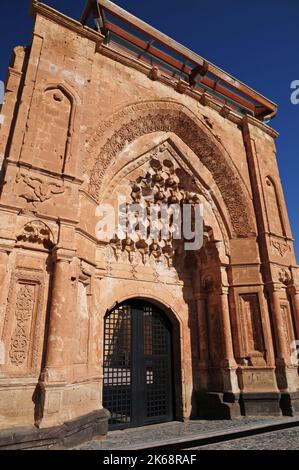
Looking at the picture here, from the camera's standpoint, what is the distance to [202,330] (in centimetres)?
747

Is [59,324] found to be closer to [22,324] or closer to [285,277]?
[22,324]

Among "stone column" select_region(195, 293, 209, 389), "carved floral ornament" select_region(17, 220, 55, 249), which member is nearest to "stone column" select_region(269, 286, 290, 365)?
"stone column" select_region(195, 293, 209, 389)

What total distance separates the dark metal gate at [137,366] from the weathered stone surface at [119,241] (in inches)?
13.5

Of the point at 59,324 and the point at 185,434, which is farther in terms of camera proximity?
the point at 185,434

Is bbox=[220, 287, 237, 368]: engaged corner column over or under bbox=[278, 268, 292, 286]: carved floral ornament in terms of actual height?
under

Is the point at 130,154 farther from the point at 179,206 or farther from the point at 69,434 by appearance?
the point at 69,434

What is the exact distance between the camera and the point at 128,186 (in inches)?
284

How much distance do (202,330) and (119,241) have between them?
3002mm

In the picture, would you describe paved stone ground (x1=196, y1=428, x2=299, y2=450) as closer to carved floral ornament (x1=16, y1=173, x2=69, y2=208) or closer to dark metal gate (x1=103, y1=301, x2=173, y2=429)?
dark metal gate (x1=103, y1=301, x2=173, y2=429)

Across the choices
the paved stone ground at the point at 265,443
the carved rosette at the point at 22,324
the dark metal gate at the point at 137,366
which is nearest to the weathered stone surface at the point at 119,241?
the carved rosette at the point at 22,324

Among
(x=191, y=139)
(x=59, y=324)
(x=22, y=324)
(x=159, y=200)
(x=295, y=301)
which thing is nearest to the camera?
(x=22, y=324)

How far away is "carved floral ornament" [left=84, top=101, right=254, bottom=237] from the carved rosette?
3.07 m

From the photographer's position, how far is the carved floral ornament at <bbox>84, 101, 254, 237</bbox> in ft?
21.7

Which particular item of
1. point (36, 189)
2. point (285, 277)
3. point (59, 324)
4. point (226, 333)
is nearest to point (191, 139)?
point (285, 277)
